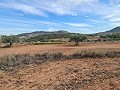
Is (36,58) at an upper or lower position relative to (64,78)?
upper

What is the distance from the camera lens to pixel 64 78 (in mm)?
10164

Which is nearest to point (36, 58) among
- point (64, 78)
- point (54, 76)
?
point (54, 76)

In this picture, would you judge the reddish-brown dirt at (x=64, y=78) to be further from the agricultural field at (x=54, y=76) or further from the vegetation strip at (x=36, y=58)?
the vegetation strip at (x=36, y=58)

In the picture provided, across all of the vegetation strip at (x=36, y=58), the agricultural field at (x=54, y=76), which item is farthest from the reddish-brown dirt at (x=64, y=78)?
the vegetation strip at (x=36, y=58)

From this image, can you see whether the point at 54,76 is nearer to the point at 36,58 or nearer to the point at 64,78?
the point at 64,78

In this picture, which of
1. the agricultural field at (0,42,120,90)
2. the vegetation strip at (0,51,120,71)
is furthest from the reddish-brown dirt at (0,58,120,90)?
the vegetation strip at (0,51,120,71)

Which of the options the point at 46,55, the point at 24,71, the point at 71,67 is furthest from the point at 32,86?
the point at 46,55

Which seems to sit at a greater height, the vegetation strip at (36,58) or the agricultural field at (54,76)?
the vegetation strip at (36,58)

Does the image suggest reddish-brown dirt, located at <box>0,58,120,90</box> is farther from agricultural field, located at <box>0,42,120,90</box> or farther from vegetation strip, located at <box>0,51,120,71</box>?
vegetation strip, located at <box>0,51,120,71</box>

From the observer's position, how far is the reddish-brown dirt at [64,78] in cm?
900

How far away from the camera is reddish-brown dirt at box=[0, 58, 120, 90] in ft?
29.5

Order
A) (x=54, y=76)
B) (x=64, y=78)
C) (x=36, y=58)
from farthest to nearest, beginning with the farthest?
(x=36, y=58)
(x=54, y=76)
(x=64, y=78)

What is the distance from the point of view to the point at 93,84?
910 cm

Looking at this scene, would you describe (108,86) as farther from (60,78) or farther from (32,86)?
(32,86)
